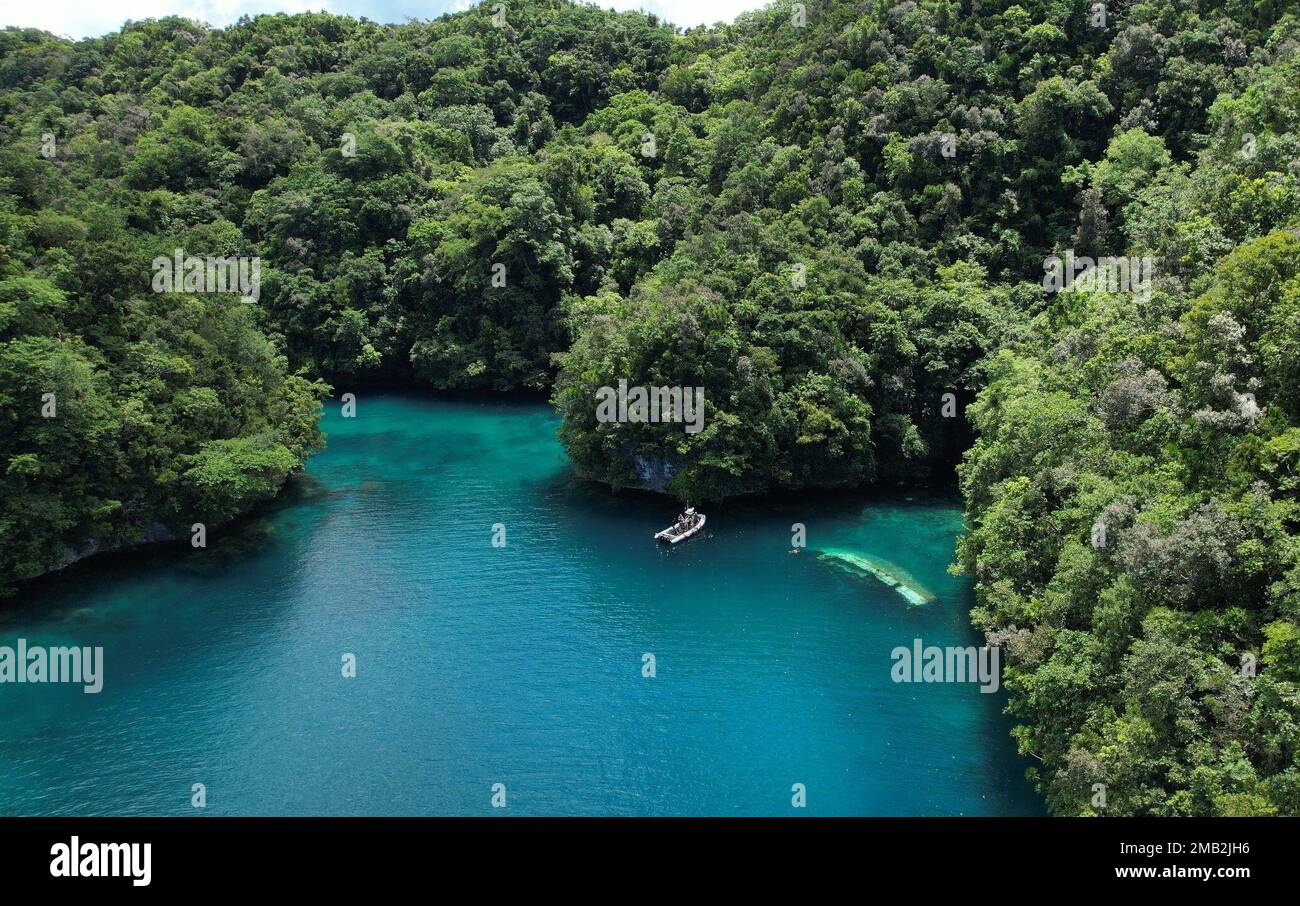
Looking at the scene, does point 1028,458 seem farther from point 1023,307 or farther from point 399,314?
point 399,314

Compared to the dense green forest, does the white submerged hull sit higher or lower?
lower

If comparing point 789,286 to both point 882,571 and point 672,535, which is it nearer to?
point 672,535

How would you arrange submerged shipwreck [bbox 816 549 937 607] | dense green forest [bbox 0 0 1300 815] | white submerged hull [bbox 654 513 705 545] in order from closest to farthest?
dense green forest [bbox 0 0 1300 815] < submerged shipwreck [bbox 816 549 937 607] < white submerged hull [bbox 654 513 705 545]

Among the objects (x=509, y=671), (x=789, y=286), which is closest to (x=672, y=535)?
(x=509, y=671)

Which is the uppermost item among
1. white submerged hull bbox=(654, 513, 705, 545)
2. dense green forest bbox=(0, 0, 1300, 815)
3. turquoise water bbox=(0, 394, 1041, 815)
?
dense green forest bbox=(0, 0, 1300, 815)

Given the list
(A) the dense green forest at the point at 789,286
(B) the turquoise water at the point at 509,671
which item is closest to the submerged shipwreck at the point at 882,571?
(B) the turquoise water at the point at 509,671

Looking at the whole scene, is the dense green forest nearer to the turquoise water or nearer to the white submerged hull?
the turquoise water

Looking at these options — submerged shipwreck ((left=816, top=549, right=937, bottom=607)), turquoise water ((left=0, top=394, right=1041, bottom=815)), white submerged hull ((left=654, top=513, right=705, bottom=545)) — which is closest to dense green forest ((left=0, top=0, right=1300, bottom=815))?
submerged shipwreck ((left=816, top=549, right=937, bottom=607))
